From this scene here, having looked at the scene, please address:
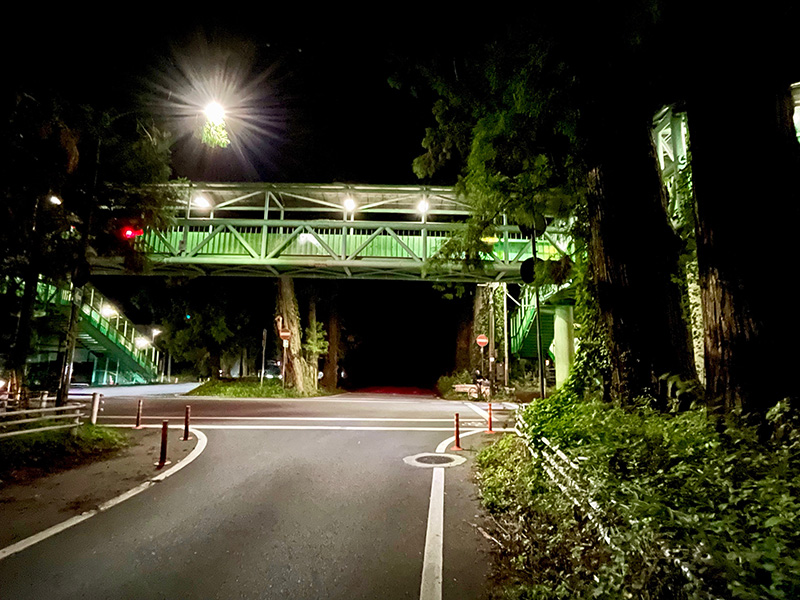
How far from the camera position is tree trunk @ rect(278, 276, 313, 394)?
87.6 feet

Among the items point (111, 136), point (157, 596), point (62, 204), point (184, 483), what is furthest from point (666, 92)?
point (62, 204)

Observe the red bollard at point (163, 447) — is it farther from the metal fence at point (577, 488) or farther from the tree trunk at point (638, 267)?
the tree trunk at point (638, 267)

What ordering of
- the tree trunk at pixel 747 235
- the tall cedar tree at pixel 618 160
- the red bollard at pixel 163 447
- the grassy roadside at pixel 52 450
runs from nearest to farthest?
Answer: the tree trunk at pixel 747 235 < the tall cedar tree at pixel 618 160 < the grassy roadside at pixel 52 450 < the red bollard at pixel 163 447

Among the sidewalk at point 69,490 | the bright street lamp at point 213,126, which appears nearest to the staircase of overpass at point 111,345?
the bright street lamp at point 213,126

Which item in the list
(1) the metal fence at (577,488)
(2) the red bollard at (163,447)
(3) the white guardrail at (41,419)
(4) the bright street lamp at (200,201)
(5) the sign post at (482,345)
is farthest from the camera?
(5) the sign post at (482,345)

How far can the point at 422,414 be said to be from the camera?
16.8 m

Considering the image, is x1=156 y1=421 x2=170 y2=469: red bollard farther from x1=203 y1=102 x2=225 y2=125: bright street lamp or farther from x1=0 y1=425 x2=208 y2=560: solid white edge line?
x1=203 y1=102 x2=225 y2=125: bright street lamp

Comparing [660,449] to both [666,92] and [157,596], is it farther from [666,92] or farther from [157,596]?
[666,92]

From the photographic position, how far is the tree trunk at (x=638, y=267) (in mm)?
6285

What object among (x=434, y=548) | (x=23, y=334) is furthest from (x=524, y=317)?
(x=434, y=548)

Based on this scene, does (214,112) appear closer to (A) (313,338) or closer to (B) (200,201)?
(B) (200,201)

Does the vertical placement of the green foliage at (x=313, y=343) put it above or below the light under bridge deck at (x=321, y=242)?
below

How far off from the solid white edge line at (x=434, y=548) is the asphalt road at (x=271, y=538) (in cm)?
4

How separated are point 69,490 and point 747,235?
9233 millimetres
